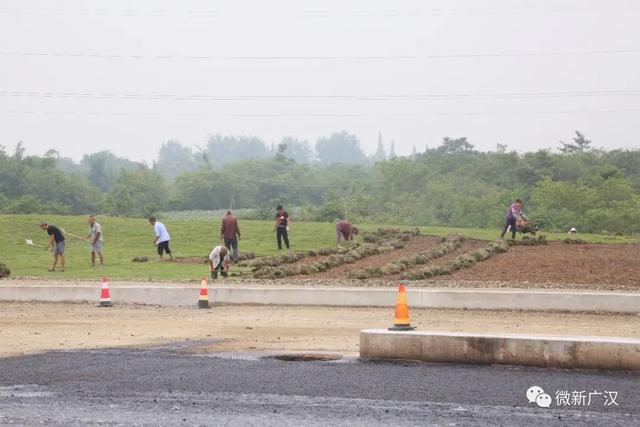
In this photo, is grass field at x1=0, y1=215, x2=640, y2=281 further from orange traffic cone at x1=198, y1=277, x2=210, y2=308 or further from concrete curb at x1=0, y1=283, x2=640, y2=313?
orange traffic cone at x1=198, y1=277, x2=210, y2=308

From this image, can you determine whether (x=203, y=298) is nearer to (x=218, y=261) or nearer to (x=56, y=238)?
Result: (x=218, y=261)

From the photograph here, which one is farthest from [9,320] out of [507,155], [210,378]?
[507,155]

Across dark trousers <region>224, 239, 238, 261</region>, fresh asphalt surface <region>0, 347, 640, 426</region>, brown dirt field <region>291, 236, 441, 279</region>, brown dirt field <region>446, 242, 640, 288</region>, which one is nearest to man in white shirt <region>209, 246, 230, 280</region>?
brown dirt field <region>291, 236, 441, 279</region>

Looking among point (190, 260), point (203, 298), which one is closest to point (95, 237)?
point (190, 260)

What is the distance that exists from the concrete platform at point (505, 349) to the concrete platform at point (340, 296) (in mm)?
8552

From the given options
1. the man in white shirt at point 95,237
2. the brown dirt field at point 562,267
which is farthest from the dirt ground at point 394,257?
the man in white shirt at point 95,237

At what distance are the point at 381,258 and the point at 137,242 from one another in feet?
41.8

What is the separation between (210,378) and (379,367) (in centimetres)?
214

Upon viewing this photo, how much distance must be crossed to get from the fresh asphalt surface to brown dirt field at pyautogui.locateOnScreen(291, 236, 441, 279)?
51.3ft

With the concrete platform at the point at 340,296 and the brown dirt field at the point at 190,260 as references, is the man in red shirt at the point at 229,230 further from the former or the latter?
the concrete platform at the point at 340,296

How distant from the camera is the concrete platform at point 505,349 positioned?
12109 mm

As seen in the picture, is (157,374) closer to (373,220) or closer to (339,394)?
(339,394)

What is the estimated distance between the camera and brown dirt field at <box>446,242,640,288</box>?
27031mm

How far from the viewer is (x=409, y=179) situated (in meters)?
98.3
